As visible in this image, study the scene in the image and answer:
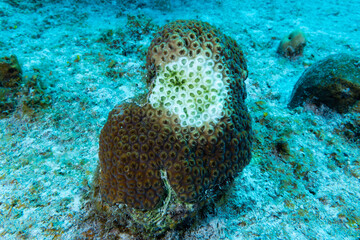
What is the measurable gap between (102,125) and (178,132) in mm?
2070

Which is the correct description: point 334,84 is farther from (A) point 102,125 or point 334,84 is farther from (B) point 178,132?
(A) point 102,125

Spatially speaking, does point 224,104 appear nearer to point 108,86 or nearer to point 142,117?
point 142,117

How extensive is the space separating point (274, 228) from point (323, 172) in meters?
1.51

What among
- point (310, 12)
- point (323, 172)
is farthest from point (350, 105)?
point (310, 12)

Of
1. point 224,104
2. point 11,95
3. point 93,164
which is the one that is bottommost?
point 93,164

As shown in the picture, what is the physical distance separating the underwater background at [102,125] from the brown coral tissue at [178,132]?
49cm

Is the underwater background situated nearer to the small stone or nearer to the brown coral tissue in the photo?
the small stone

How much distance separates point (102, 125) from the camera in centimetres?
365

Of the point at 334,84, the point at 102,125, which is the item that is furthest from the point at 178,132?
the point at 334,84

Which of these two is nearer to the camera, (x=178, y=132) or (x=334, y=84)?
(x=178, y=132)

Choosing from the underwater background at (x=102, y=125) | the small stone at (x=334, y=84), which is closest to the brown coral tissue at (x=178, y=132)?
the underwater background at (x=102, y=125)

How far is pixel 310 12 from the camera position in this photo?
859cm

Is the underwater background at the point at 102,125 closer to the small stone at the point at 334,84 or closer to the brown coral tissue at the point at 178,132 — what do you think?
the small stone at the point at 334,84

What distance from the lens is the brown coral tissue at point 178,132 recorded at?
205 centimetres
